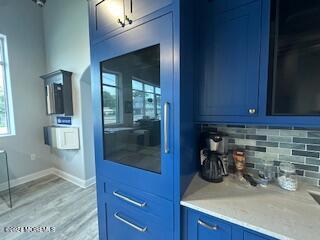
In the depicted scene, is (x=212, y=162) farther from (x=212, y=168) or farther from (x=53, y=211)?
(x=53, y=211)

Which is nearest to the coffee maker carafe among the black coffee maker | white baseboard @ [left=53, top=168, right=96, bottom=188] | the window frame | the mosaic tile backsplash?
the black coffee maker

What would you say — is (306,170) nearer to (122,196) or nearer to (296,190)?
(296,190)

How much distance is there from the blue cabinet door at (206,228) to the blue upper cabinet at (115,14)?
131 centimetres

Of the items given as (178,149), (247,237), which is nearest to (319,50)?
(178,149)

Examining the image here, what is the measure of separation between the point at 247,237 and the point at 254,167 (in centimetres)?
67

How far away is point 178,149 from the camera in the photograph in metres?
1.02

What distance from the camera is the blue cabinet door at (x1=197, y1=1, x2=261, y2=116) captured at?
1030mm

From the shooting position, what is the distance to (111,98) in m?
1.42

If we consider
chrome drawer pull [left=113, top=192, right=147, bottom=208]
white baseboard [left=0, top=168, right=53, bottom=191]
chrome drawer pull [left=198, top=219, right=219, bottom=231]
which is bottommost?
white baseboard [left=0, top=168, right=53, bottom=191]

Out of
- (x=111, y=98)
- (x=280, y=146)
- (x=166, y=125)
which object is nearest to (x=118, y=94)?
(x=111, y=98)

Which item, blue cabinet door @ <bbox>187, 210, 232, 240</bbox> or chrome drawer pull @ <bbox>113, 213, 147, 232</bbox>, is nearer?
blue cabinet door @ <bbox>187, 210, 232, 240</bbox>

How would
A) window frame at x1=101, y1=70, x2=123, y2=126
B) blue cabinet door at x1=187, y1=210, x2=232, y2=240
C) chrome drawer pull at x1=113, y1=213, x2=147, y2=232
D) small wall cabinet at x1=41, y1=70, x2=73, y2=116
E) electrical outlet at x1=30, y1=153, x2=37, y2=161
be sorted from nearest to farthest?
blue cabinet door at x1=187, y1=210, x2=232, y2=240 → chrome drawer pull at x1=113, y1=213, x2=147, y2=232 → window frame at x1=101, y1=70, x2=123, y2=126 → small wall cabinet at x1=41, y1=70, x2=73, y2=116 → electrical outlet at x1=30, y1=153, x2=37, y2=161

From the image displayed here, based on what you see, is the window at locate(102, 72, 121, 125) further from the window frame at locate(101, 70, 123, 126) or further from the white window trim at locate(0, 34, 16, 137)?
the white window trim at locate(0, 34, 16, 137)

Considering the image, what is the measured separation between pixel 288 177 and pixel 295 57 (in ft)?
2.72
